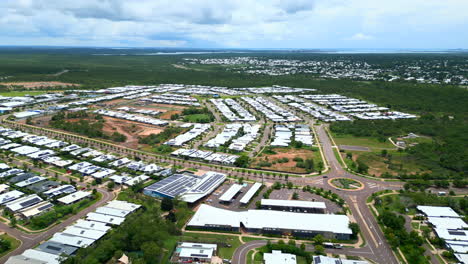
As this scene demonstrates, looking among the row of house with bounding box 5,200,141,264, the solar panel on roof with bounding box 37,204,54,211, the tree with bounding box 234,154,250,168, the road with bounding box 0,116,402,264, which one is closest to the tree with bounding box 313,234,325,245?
the road with bounding box 0,116,402,264

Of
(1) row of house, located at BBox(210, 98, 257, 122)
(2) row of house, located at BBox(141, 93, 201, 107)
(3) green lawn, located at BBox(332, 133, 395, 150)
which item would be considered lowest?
(3) green lawn, located at BBox(332, 133, 395, 150)

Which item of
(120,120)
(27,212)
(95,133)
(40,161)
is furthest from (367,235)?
(120,120)

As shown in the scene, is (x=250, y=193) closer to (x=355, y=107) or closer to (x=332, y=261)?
(x=332, y=261)

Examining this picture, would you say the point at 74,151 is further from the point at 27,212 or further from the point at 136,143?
the point at 27,212

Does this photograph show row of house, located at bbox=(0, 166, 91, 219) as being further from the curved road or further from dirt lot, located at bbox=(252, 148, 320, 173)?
dirt lot, located at bbox=(252, 148, 320, 173)

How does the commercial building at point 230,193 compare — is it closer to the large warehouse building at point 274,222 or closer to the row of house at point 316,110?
the large warehouse building at point 274,222

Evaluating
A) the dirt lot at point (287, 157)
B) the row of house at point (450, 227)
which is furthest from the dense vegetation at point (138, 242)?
the row of house at point (450, 227)
